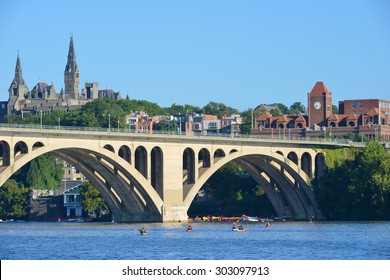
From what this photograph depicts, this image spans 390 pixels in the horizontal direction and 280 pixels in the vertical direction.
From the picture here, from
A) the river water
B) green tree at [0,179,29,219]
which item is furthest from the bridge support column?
green tree at [0,179,29,219]

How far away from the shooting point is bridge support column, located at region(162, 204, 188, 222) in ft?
420

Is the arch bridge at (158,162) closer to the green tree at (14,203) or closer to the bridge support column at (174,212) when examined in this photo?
the bridge support column at (174,212)

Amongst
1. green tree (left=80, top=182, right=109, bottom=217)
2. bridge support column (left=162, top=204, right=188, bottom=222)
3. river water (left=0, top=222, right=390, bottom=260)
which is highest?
green tree (left=80, top=182, right=109, bottom=217)

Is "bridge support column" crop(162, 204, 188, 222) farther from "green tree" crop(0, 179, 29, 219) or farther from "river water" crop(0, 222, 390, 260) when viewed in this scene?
"green tree" crop(0, 179, 29, 219)

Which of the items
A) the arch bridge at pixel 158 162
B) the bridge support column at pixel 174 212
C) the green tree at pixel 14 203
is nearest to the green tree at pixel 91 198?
the green tree at pixel 14 203

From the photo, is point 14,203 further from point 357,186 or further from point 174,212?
point 357,186

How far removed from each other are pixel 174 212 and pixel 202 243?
32.3 metres

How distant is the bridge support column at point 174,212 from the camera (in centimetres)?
12800

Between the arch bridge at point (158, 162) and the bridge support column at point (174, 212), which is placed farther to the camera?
the bridge support column at point (174, 212)

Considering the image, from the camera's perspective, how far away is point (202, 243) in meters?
96.9

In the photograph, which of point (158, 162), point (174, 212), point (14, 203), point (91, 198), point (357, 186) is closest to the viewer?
point (174, 212)

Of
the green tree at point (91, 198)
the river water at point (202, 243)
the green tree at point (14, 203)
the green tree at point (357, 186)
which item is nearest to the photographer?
the river water at point (202, 243)

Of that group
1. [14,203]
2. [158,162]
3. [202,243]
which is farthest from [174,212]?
[14,203]
